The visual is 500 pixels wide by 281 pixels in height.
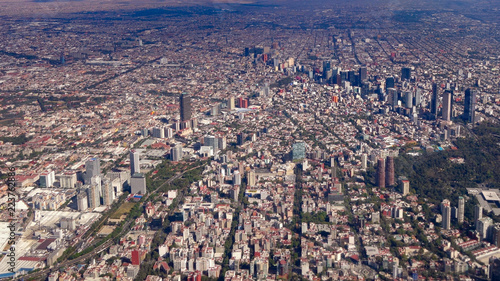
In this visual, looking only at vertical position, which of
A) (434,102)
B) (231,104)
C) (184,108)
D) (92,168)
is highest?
(184,108)

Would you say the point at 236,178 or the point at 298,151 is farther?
the point at 298,151

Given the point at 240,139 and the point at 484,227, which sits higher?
the point at 240,139

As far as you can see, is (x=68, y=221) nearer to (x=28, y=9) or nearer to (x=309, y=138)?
(x=309, y=138)

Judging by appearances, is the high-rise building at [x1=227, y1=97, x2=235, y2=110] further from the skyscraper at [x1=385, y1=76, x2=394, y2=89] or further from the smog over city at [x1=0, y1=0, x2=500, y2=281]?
the skyscraper at [x1=385, y1=76, x2=394, y2=89]

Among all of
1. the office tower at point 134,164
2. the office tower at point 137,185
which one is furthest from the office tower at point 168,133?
the office tower at point 137,185

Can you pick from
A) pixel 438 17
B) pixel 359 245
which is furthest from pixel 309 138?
pixel 438 17

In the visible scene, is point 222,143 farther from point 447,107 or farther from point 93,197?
point 447,107


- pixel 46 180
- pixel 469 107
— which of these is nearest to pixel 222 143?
pixel 46 180
